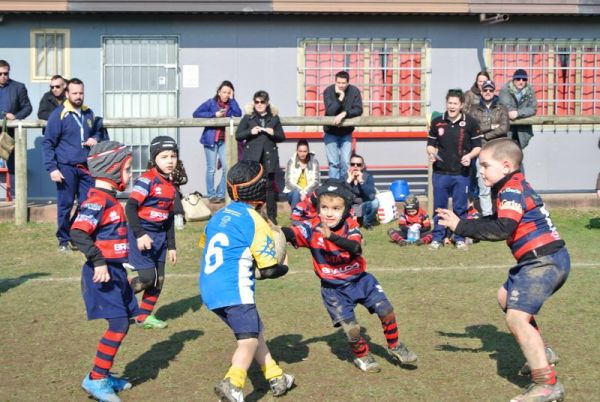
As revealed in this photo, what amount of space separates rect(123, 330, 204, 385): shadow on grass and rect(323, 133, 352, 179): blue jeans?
5718mm

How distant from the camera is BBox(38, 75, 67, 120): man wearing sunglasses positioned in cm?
1331

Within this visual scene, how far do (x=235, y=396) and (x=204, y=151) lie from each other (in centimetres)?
935

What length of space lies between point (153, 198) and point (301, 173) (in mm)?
5571

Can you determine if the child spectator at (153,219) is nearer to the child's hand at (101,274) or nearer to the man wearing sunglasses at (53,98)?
the child's hand at (101,274)

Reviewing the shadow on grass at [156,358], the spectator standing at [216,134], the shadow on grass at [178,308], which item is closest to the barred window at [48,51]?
the spectator standing at [216,134]

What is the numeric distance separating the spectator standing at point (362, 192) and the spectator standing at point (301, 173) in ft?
1.55

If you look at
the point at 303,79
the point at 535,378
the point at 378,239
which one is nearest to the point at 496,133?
the point at 378,239

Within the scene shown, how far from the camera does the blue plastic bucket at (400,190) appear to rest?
14.6 meters

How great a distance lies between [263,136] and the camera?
13.2m

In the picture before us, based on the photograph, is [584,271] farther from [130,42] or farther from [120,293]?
[130,42]

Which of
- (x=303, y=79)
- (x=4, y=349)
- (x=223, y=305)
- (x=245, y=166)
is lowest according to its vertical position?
(x=4, y=349)

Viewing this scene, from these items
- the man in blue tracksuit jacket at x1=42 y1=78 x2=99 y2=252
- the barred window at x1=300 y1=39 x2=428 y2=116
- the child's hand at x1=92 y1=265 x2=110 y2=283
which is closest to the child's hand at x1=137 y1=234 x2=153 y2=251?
the child's hand at x1=92 y1=265 x2=110 y2=283

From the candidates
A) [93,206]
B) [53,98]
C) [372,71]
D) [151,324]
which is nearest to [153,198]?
[151,324]

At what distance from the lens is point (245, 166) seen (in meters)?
6.37
